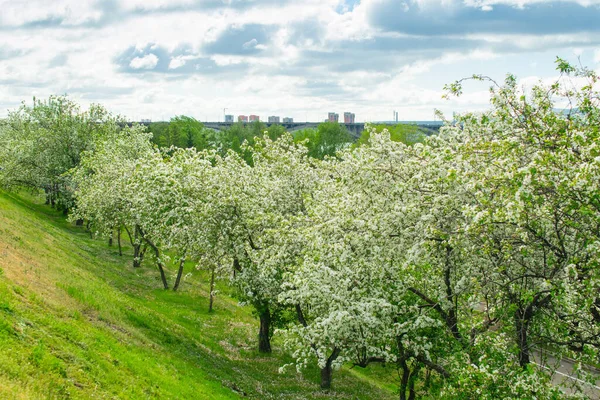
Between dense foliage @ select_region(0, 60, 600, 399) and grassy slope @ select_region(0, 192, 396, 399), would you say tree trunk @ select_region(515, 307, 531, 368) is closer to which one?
dense foliage @ select_region(0, 60, 600, 399)

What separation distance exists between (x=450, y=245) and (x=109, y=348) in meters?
12.8

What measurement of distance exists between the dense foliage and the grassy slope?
3889 millimetres

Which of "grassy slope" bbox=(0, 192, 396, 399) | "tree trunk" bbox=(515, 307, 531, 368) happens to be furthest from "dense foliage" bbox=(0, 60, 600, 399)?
"grassy slope" bbox=(0, 192, 396, 399)

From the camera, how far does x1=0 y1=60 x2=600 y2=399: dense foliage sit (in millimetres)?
13742

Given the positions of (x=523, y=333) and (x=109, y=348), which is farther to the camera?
(x=109, y=348)

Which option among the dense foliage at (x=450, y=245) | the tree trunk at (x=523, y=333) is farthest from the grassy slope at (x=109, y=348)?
the tree trunk at (x=523, y=333)

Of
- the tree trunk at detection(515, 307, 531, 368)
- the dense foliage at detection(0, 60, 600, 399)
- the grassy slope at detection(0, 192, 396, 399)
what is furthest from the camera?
the tree trunk at detection(515, 307, 531, 368)

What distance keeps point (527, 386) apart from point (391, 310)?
5226 mm

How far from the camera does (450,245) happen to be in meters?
16.7

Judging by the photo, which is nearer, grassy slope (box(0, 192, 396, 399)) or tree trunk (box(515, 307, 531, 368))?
grassy slope (box(0, 192, 396, 399))

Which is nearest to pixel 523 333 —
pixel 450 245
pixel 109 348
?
pixel 450 245

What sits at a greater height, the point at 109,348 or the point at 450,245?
the point at 450,245

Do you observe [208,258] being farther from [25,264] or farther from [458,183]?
[458,183]

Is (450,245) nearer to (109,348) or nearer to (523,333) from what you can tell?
(523,333)
